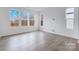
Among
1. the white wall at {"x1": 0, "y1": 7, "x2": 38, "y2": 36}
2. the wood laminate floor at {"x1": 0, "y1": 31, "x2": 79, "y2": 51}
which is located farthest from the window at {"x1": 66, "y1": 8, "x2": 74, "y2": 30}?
the white wall at {"x1": 0, "y1": 7, "x2": 38, "y2": 36}

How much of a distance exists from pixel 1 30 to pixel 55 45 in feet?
2.73

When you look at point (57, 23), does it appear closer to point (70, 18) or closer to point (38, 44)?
point (70, 18)

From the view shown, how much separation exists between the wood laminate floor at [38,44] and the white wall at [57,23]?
0.09m

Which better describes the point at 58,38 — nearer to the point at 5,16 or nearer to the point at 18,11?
the point at 18,11

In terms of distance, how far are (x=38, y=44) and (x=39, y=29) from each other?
24 cm

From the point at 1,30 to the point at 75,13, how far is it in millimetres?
1123

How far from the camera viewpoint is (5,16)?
1812 mm

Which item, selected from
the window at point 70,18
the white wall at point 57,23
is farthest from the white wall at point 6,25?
the window at point 70,18

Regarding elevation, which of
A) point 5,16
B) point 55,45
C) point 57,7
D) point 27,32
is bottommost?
point 55,45

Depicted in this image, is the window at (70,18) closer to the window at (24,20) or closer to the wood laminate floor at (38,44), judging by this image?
the wood laminate floor at (38,44)

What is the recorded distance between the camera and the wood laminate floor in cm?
179

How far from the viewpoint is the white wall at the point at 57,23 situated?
1.81 m
